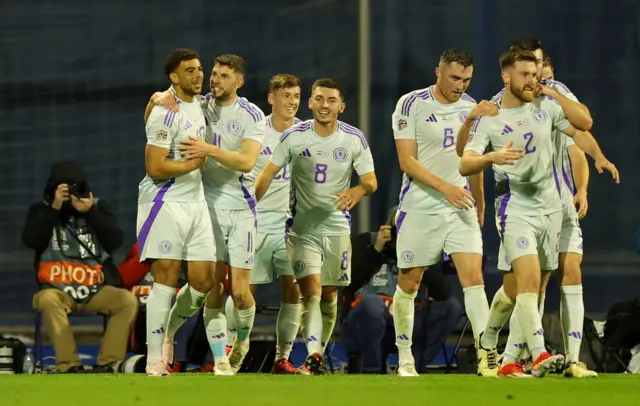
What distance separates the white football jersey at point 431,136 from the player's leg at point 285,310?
1356 mm

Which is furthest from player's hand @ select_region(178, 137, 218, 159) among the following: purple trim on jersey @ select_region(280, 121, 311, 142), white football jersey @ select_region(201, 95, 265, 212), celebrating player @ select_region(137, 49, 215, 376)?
purple trim on jersey @ select_region(280, 121, 311, 142)

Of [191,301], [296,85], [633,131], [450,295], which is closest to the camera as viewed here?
[191,301]

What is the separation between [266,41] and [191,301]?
4.97m

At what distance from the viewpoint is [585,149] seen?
8461 millimetres

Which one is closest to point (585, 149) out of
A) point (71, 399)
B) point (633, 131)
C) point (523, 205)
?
point (523, 205)

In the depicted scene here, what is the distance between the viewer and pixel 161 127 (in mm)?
8766

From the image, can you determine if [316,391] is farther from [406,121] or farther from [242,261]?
[406,121]

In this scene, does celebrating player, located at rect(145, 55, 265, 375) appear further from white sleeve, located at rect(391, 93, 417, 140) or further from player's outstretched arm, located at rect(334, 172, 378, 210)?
white sleeve, located at rect(391, 93, 417, 140)

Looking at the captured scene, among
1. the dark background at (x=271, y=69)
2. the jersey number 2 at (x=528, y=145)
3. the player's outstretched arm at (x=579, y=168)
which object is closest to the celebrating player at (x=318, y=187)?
the player's outstretched arm at (x=579, y=168)

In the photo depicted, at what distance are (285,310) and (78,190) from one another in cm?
193

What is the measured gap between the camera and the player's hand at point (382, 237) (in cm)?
1077

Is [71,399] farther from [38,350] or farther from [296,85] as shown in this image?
[38,350]

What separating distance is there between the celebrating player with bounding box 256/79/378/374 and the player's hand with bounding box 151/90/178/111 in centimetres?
109

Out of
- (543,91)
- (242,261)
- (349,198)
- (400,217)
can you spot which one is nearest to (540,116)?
(543,91)
